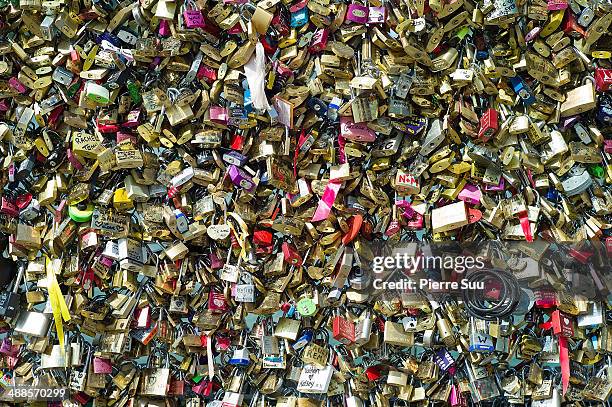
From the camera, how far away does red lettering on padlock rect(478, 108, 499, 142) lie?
337 cm

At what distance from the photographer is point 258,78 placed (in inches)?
137

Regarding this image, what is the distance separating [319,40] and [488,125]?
0.74 m

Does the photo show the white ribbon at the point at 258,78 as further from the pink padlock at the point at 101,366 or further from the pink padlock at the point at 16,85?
the pink padlock at the point at 101,366

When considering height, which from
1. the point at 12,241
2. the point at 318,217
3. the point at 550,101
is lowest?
the point at 12,241

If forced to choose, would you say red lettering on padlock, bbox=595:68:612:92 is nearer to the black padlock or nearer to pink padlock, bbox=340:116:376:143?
pink padlock, bbox=340:116:376:143

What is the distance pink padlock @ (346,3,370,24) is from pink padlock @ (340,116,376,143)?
383mm

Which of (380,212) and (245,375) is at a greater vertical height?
(380,212)

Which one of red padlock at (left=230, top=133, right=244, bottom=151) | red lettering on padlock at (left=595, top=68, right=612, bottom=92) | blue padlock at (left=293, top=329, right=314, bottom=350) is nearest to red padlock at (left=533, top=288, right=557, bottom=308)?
red lettering on padlock at (left=595, top=68, right=612, bottom=92)

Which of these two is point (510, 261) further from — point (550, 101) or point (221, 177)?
point (221, 177)

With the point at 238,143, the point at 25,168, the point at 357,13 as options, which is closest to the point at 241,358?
the point at 238,143

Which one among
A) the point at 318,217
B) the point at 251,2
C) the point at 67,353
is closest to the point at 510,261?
the point at 318,217

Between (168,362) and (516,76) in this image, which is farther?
(168,362)

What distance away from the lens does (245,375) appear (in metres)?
3.64

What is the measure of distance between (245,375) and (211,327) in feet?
0.80
